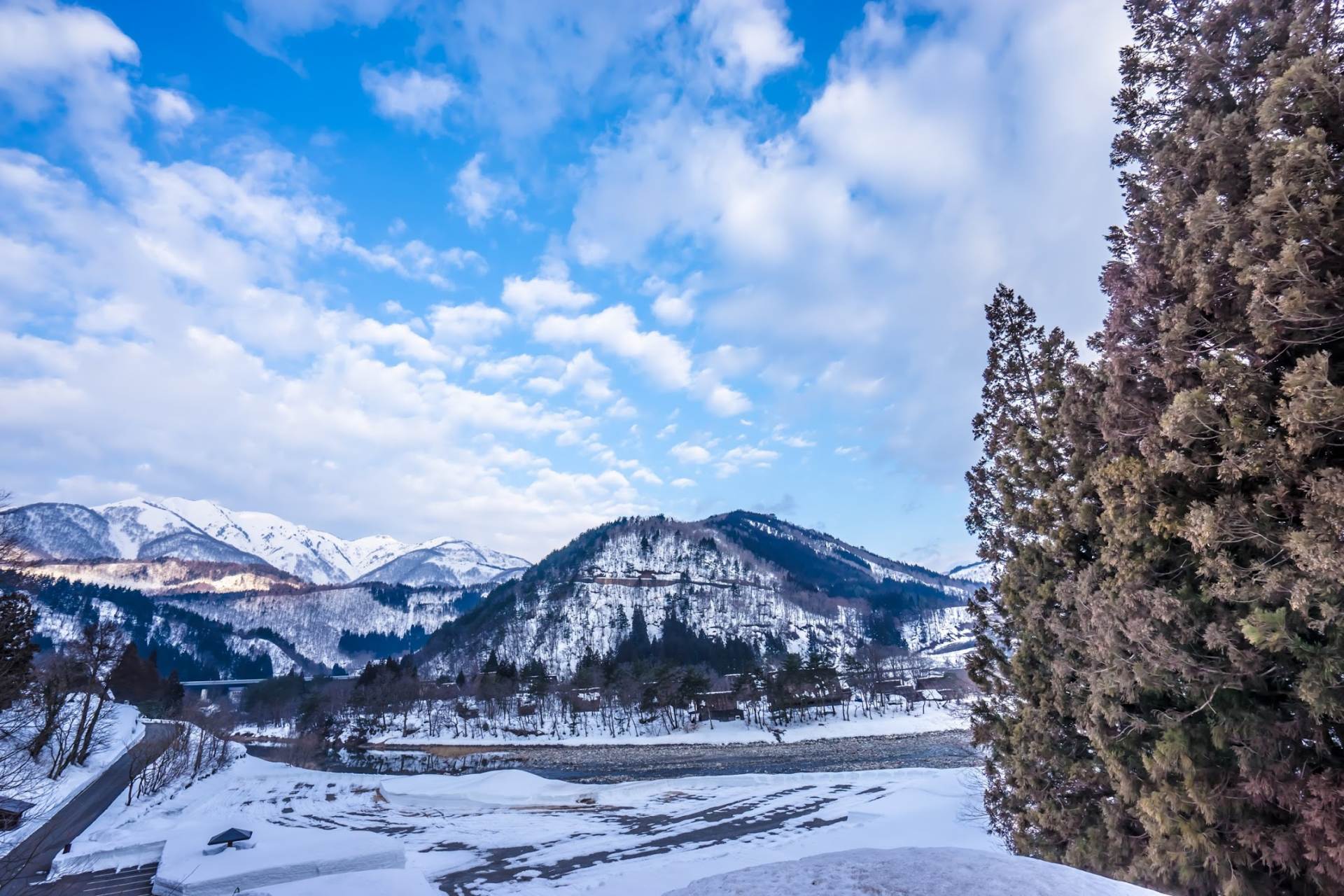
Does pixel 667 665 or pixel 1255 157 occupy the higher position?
pixel 1255 157

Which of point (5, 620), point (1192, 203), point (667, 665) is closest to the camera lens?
point (1192, 203)

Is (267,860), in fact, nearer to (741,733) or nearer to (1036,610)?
(1036,610)

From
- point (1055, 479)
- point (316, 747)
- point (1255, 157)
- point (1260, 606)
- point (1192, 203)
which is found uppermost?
point (1192, 203)

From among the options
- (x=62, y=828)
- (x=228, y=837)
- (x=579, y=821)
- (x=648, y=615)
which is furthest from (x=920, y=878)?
(x=648, y=615)

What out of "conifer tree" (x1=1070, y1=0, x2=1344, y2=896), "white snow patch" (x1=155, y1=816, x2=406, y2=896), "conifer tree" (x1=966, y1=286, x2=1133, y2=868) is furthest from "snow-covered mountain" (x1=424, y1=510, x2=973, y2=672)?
"conifer tree" (x1=1070, y1=0, x2=1344, y2=896)

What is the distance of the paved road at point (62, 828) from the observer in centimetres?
1864

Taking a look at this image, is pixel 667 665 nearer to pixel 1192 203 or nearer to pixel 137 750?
pixel 137 750

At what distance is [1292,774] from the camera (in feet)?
23.8

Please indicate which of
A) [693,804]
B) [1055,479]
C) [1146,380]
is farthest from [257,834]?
[1146,380]

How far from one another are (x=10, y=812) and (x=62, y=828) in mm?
5033

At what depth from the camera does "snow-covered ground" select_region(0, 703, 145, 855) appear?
28484mm

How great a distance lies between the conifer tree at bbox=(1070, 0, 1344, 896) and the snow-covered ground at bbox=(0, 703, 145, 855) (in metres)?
27.0

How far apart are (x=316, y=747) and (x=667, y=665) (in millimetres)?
43110

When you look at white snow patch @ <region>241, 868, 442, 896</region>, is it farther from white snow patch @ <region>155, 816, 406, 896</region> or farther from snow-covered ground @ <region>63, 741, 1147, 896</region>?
white snow patch @ <region>155, 816, 406, 896</region>
